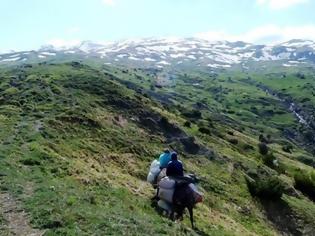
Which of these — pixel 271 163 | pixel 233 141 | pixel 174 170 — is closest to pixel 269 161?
pixel 271 163

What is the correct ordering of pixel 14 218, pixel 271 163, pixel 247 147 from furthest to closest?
pixel 247 147 < pixel 271 163 < pixel 14 218

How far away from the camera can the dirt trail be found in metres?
20.0

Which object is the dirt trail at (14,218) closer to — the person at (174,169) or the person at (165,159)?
the person at (174,169)

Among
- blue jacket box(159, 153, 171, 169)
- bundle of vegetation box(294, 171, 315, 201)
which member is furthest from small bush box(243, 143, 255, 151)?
blue jacket box(159, 153, 171, 169)

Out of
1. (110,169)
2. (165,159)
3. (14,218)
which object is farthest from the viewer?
(110,169)

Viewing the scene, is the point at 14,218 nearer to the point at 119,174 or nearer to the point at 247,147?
the point at 119,174

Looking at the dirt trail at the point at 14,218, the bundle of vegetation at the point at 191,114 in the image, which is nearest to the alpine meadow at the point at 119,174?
the dirt trail at the point at 14,218

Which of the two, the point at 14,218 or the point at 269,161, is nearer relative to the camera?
the point at 14,218

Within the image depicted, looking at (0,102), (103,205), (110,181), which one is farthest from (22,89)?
(103,205)

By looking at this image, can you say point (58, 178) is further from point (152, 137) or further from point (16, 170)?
point (152, 137)

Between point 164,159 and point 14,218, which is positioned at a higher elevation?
point 14,218

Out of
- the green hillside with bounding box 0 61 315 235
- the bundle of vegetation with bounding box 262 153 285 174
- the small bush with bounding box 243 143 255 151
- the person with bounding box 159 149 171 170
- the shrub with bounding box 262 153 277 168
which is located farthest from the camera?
the small bush with bounding box 243 143 255 151

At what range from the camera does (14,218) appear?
2188 cm

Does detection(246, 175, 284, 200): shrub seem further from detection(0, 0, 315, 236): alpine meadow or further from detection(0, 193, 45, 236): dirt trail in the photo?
detection(0, 193, 45, 236): dirt trail
